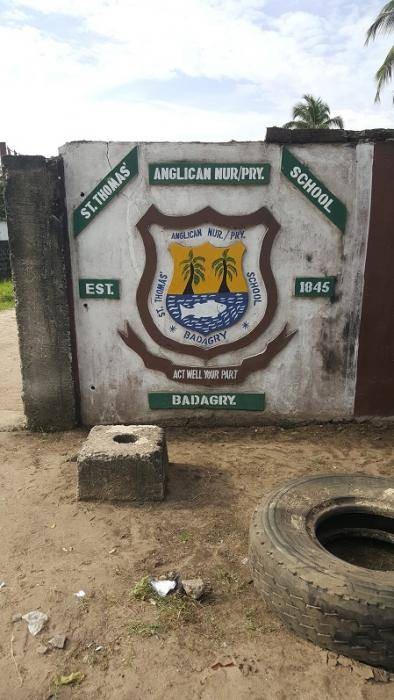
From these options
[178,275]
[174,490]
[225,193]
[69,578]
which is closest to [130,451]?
[174,490]

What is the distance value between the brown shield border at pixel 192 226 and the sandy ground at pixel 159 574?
887 mm

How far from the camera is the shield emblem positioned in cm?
447

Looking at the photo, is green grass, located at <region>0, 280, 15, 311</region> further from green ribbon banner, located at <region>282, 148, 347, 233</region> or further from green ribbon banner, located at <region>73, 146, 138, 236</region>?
green ribbon banner, located at <region>282, 148, 347, 233</region>

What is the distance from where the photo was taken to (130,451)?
3480mm

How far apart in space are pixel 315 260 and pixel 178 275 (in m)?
1.25

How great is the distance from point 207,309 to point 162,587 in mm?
2557

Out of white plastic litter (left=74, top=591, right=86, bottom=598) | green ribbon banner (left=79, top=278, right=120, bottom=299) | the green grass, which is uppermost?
green ribbon banner (left=79, top=278, right=120, bottom=299)

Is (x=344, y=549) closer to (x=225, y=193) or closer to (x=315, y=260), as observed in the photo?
(x=315, y=260)

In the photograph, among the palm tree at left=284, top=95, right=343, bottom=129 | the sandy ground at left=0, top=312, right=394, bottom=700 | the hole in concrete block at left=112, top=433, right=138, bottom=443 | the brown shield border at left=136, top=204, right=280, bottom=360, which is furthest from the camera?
the palm tree at left=284, top=95, right=343, bottom=129

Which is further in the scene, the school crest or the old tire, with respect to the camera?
the school crest

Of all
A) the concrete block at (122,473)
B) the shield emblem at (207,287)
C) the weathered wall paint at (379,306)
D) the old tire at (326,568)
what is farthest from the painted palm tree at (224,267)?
the old tire at (326,568)

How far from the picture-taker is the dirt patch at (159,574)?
2.08 meters

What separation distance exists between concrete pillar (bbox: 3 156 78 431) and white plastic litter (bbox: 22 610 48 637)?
2.45m

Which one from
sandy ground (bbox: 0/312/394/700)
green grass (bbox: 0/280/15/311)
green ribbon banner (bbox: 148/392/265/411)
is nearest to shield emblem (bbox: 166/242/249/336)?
green ribbon banner (bbox: 148/392/265/411)
